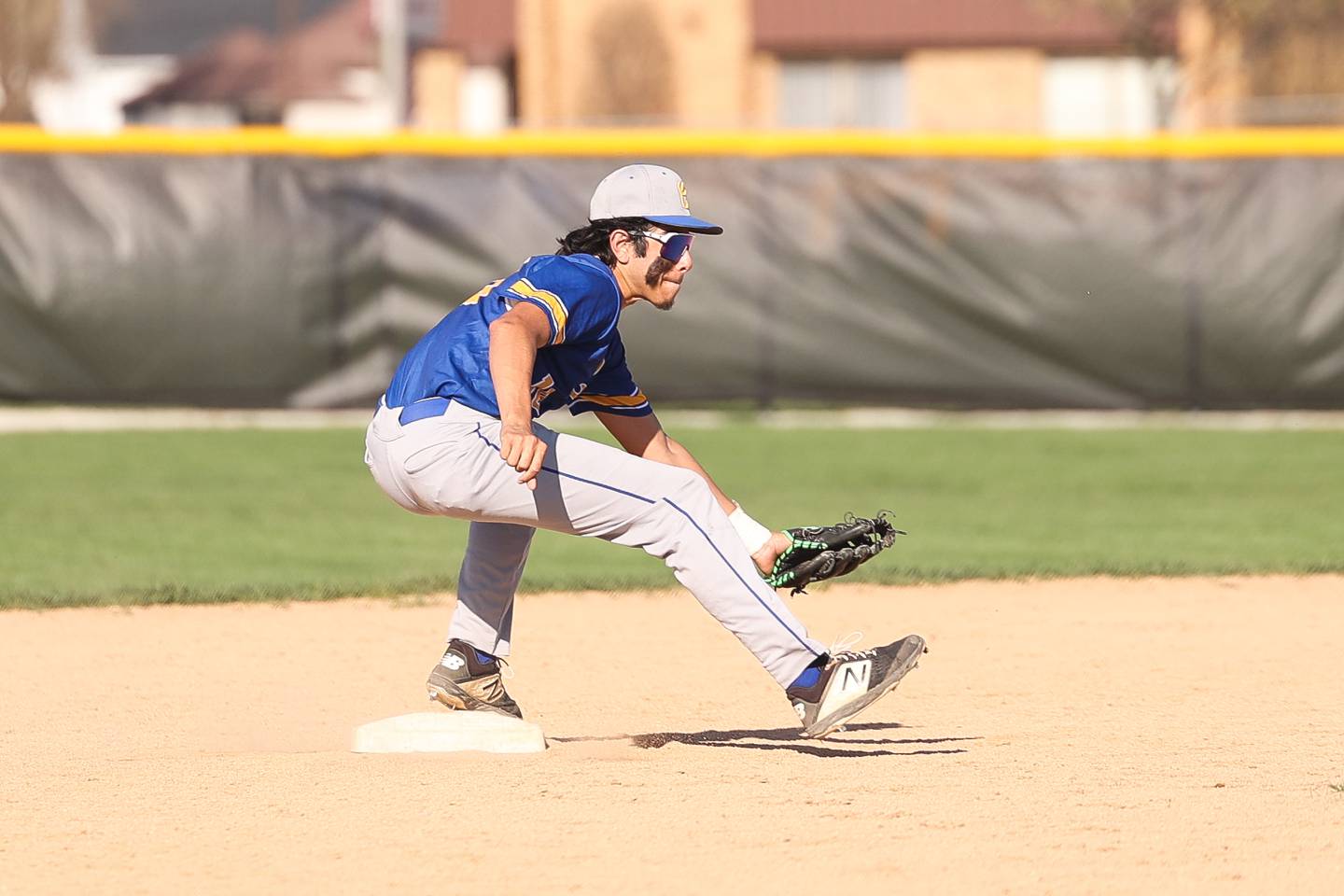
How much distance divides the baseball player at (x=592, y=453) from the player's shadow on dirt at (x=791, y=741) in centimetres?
28

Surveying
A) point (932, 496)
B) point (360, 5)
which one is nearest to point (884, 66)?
point (360, 5)

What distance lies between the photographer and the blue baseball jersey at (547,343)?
16.8 feet

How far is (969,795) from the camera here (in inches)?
192

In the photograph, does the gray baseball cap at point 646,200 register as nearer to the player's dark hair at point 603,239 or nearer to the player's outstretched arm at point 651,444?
the player's dark hair at point 603,239

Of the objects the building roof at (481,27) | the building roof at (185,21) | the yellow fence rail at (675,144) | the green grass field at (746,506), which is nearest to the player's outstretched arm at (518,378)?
the green grass field at (746,506)

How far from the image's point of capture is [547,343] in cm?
509

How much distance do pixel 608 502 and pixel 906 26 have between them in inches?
1052

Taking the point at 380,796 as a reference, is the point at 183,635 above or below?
below

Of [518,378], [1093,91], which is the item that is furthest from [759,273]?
[1093,91]

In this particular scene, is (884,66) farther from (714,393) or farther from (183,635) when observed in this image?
(183,635)

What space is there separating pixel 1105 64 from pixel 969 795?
27814mm

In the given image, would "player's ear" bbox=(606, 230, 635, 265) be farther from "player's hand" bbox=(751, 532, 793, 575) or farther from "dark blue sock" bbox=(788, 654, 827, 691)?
"dark blue sock" bbox=(788, 654, 827, 691)

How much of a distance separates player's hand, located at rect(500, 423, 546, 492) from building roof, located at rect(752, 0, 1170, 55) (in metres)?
26.8

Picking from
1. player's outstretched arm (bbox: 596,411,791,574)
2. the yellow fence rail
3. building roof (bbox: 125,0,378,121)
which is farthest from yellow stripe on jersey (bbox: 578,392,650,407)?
building roof (bbox: 125,0,378,121)
